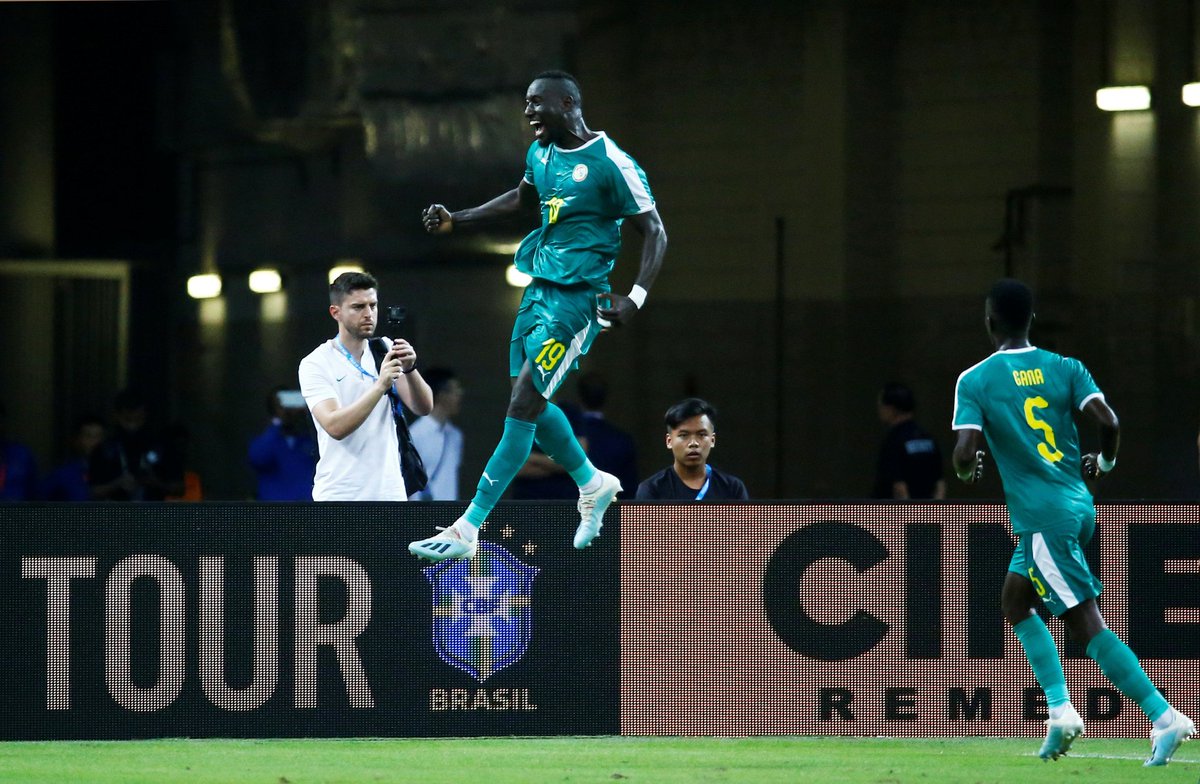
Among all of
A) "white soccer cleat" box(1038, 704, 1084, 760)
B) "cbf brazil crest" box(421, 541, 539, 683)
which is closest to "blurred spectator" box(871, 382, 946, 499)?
"cbf brazil crest" box(421, 541, 539, 683)

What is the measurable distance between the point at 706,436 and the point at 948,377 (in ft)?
18.9

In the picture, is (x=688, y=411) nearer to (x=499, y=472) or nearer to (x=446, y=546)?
(x=499, y=472)

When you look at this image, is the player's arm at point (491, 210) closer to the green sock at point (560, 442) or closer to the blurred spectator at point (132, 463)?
the green sock at point (560, 442)

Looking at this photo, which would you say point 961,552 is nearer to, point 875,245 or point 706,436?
point 706,436

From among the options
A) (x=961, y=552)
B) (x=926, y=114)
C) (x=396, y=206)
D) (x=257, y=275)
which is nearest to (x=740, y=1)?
(x=926, y=114)

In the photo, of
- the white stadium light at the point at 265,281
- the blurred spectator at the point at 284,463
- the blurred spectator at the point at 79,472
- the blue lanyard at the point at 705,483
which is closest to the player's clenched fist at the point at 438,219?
the blue lanyard at the point at 705,483

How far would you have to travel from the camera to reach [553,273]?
7.09m

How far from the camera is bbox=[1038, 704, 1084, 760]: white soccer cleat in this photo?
7164mm

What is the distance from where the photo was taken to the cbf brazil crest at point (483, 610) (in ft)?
27.4

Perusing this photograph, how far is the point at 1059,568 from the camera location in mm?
7207

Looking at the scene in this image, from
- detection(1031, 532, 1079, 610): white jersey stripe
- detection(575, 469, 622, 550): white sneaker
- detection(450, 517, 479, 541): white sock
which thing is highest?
detection(575, 469, 622, 550): white sneaker

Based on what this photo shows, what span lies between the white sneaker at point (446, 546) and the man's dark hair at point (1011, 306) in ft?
7.39

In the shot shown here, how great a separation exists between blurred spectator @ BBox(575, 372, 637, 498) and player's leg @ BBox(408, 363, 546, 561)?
4636mm

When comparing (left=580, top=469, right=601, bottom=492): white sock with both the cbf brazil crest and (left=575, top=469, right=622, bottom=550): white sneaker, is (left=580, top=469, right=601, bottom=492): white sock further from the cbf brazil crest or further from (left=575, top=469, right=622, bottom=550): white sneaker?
the cbf brazil crest
